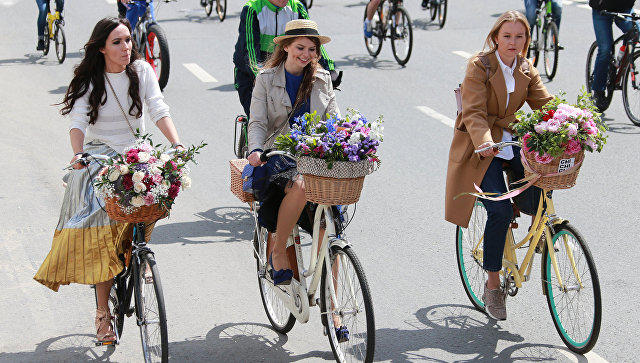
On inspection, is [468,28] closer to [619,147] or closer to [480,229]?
[619,147]

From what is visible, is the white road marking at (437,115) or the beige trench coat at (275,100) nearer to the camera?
the beige trench coat at (275,100)

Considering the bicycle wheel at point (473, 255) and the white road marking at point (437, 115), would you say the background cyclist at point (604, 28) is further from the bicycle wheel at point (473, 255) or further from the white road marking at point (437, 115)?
the bicycle wheel at point (473, 255)

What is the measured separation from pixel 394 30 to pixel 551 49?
102 inches

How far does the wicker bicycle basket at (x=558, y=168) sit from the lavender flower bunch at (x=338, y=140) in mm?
913

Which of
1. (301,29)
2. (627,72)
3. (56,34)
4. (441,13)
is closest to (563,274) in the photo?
(301,29)

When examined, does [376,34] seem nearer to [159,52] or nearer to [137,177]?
[159,52]

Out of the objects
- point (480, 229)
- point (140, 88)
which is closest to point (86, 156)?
point (140, 88)

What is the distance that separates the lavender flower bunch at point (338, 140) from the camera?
15.7ft

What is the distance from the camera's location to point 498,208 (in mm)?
5539

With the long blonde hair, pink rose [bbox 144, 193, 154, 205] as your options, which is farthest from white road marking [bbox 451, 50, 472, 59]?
pink rose [bbox 144, 193, 154, 205]

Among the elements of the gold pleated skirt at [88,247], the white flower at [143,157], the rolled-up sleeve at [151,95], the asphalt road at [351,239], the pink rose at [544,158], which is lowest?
the asphalt road at [351,239]

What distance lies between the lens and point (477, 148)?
5422 millimetres

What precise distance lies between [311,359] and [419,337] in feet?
2.32

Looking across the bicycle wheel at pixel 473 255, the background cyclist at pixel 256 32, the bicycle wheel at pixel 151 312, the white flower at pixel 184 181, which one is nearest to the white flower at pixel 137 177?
the white flower at pixel 184 181
